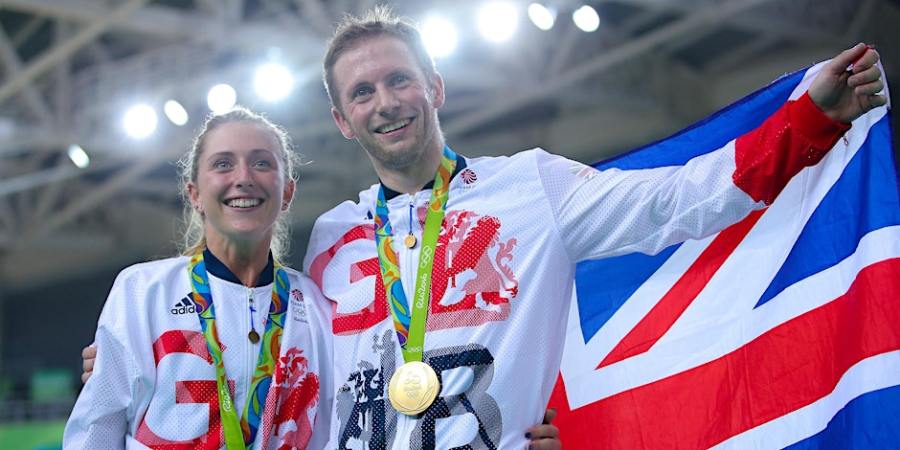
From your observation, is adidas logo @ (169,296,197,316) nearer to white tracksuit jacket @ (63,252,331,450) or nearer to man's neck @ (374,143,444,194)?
white tracksuit jacket @ (63,252,331,450)

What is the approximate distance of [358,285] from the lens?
8.34 feet

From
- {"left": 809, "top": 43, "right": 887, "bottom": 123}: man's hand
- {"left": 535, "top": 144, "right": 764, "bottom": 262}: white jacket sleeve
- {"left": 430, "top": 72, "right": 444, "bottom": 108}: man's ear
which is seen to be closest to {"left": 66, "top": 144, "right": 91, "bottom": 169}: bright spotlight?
{"left": 430, "top": 72, "right": 444, "bottom": 108}: man's ear

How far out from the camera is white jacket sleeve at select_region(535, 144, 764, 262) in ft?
7.18

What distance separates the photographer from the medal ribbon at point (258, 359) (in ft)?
7.96

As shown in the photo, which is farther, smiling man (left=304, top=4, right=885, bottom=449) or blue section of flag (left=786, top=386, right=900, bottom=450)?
blue section of flag (left=786, top=386, right=900, bottom=450)

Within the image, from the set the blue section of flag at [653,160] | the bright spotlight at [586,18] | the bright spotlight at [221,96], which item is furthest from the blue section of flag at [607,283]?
the bright spotlight at [221,96]

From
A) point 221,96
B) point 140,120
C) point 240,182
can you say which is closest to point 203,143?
point 240,182

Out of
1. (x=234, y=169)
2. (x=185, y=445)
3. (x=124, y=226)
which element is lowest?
(x=185, y=445)

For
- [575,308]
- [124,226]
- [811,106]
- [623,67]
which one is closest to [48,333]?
[124,226]

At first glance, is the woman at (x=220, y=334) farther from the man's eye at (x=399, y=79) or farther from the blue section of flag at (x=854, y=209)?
the blue section of flag at (x=854, y=209)

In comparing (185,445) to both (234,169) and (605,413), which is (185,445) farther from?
(605,413)

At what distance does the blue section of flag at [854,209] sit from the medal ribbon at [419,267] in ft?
3.11

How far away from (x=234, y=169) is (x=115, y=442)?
2.45 ft

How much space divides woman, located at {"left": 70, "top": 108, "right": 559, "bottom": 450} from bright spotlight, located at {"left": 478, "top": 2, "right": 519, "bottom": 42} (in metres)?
6.07
